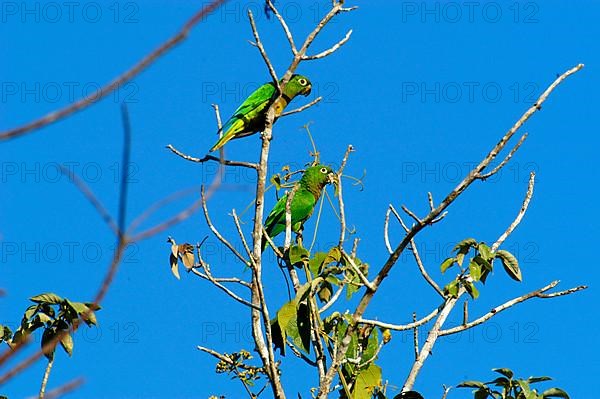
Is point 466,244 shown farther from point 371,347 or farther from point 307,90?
point 307,90

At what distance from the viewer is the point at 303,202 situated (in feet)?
23.2

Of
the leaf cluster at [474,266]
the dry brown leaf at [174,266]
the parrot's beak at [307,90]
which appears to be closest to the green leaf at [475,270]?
the leaf cluster at [474,266]

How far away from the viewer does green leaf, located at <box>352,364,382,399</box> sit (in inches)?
171

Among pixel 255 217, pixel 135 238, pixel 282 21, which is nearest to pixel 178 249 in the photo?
pixel 255 217

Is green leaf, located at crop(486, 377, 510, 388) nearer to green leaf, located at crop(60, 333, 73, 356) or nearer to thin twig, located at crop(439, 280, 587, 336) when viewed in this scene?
thin twig, located at crop(439, 280, 587, 336)

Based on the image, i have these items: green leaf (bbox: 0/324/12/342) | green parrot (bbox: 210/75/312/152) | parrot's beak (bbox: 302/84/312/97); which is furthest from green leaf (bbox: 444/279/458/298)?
parrot's beak (bbox: 302/84/312/97)

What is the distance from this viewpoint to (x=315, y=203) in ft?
23.7

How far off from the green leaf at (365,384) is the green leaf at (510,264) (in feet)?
2.66

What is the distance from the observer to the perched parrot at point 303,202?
7.05m

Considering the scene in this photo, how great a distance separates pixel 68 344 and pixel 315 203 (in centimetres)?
324

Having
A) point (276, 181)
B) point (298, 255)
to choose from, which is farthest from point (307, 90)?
point (298, 255)

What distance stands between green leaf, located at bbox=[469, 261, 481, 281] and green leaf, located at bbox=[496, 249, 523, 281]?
0.17 meters

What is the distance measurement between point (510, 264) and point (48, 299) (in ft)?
7.22

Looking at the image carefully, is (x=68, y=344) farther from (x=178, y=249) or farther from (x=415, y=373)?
(x=415, y=373)
